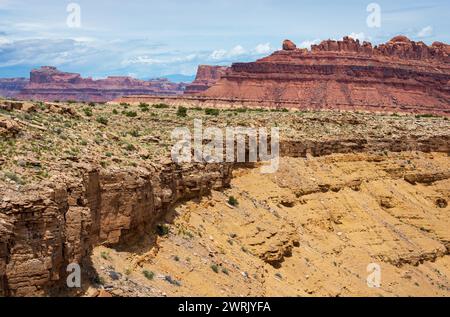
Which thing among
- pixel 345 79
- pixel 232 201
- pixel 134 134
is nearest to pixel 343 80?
pixel 345 79

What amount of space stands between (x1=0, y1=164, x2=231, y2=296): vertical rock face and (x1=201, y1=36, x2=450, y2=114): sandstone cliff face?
112361 mm

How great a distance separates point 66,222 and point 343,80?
13099cm

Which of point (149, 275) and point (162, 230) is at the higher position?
point (162, 230)

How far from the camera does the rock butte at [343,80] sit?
447 ft

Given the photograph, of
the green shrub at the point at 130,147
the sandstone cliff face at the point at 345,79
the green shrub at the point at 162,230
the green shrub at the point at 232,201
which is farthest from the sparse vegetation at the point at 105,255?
the sandstone cliff face at the point at 345,79

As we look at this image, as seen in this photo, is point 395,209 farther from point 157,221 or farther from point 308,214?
point 157,221

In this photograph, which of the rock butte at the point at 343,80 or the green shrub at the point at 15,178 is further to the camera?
the rock butte at the point at 343,80

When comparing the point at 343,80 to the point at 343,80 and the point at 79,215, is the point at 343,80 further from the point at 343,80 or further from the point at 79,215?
the point at 79,215

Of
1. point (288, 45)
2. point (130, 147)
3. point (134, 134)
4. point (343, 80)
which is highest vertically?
point (288, 45)

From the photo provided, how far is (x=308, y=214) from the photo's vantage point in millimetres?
36719

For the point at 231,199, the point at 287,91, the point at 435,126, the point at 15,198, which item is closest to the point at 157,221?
the point at 231,199

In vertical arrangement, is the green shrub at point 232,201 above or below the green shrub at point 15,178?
below

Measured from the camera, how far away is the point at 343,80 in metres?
143

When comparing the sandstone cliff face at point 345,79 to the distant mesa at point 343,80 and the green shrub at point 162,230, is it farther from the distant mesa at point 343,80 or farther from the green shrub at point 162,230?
→ the green shrub at point 162,230
